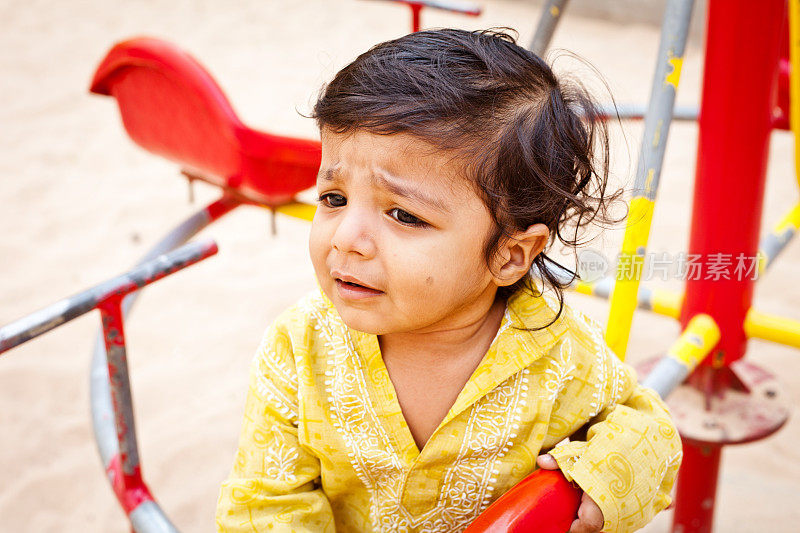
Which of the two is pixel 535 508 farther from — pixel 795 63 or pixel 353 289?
pixel 795 63

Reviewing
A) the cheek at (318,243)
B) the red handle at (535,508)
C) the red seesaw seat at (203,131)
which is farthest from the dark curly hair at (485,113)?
the red seesaw seat at (203,131)

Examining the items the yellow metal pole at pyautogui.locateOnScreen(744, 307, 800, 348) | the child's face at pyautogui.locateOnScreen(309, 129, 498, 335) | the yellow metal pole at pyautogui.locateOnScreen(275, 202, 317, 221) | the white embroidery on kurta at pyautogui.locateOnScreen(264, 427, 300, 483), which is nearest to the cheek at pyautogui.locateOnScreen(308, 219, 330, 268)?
the child's face at pyautogui.locateOnScreen(309, 129, 498, 335)

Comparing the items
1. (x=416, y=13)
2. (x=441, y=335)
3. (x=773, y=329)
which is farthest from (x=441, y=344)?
(x=416, y=13)

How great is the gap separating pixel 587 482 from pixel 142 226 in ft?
9.09

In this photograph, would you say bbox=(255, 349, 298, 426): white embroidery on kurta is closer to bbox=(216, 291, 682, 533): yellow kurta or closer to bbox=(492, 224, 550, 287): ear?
bbox=(216, 291, 682, 533): yellow kurta

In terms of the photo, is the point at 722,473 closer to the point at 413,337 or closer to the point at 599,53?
the point at 413,337

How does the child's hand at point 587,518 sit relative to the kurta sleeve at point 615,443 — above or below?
below

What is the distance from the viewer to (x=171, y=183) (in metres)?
3.71

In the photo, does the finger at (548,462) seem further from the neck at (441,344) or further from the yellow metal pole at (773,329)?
the yellow metal pole at (773,329)

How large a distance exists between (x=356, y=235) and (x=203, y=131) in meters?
0.70

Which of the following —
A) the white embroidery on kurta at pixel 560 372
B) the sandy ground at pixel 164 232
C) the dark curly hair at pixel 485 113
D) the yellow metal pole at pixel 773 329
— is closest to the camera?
the dark curly hair at pixel 485 113

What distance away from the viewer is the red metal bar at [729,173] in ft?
4.42

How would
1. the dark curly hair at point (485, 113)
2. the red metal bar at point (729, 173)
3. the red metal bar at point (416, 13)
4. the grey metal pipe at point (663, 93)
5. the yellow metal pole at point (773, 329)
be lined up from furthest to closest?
the red metal bar at point (416, 13), the yellow metal pole at point (773, 329), the red metal bar at point (729, 173), the grey metal pipe at point (663, 93), the dark curly hair at point (485, 113)

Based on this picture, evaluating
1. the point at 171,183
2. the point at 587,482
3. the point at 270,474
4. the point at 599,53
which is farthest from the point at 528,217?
the point at 599,53
